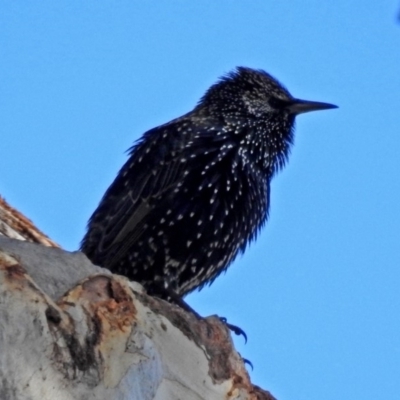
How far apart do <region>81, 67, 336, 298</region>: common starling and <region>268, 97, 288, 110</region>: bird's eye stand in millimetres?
352

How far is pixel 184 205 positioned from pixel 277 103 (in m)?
1.34

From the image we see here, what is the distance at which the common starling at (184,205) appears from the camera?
6188 mm

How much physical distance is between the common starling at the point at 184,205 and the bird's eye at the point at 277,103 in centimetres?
35

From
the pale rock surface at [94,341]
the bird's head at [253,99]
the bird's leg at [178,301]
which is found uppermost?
the bird's head at [253,99]

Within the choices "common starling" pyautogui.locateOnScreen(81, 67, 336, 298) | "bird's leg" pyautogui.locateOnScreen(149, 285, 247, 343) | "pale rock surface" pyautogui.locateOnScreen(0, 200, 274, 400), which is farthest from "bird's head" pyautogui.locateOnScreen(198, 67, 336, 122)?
"pale rock surface" pyautogui.locateOnScreen(0, 200, 274, 400)

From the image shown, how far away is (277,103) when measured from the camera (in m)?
7.29

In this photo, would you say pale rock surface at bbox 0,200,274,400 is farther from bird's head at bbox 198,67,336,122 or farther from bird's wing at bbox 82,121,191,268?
bird's head at bbox 198,67,336,122

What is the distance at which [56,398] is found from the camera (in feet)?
12.5

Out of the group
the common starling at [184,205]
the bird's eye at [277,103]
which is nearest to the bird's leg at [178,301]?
the common starling at [184,205]

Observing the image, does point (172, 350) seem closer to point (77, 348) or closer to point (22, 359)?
point (77, 348)

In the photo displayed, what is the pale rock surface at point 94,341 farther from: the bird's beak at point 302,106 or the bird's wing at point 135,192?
the bird's beak at point 302,106

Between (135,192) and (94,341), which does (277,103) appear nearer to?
(135,192)

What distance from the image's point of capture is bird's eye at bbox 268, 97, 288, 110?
7.26m

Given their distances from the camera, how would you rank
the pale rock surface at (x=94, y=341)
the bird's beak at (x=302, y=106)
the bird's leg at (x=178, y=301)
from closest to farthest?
the pale rock surface at (x=94, y=341)
the bird's leg at (x=178, y=301)
the bird's beak at (x=302, y=106)
